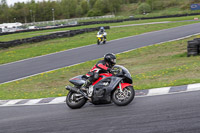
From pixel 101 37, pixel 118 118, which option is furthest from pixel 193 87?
pixel 101 37

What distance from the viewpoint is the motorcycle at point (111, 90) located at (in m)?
7.31

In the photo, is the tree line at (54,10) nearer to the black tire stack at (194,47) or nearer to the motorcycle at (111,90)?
the black tire stack at (194,47)

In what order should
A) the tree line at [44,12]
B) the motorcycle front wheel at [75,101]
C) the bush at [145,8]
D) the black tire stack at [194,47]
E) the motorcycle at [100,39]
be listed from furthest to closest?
the tree line at [44,12] < the bush at [145,8] < the motorcycle at [100,39] < the black tire stack at [194,47] < the motorcycle front wheel at [75,101]

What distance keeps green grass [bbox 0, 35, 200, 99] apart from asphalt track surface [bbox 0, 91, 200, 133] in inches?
80.1

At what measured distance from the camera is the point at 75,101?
8.03 meters

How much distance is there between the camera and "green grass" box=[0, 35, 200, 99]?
1017 centimetres

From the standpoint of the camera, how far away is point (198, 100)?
6.61 metres

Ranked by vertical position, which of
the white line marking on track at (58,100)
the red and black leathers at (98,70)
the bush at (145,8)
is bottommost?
the white line marking on track at (58,100)

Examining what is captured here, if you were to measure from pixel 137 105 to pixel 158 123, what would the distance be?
5.63 feet

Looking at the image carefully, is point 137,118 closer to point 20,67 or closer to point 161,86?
point 161,86

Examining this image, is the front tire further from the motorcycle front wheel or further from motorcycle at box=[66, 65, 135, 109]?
the motorcycle front wheel

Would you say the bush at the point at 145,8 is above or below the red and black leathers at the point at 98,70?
above

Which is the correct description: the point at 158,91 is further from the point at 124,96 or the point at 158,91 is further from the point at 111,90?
the point at 111,90

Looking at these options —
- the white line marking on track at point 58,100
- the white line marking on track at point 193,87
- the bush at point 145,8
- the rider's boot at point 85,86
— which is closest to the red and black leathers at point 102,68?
the rider's boot at point 85,86
